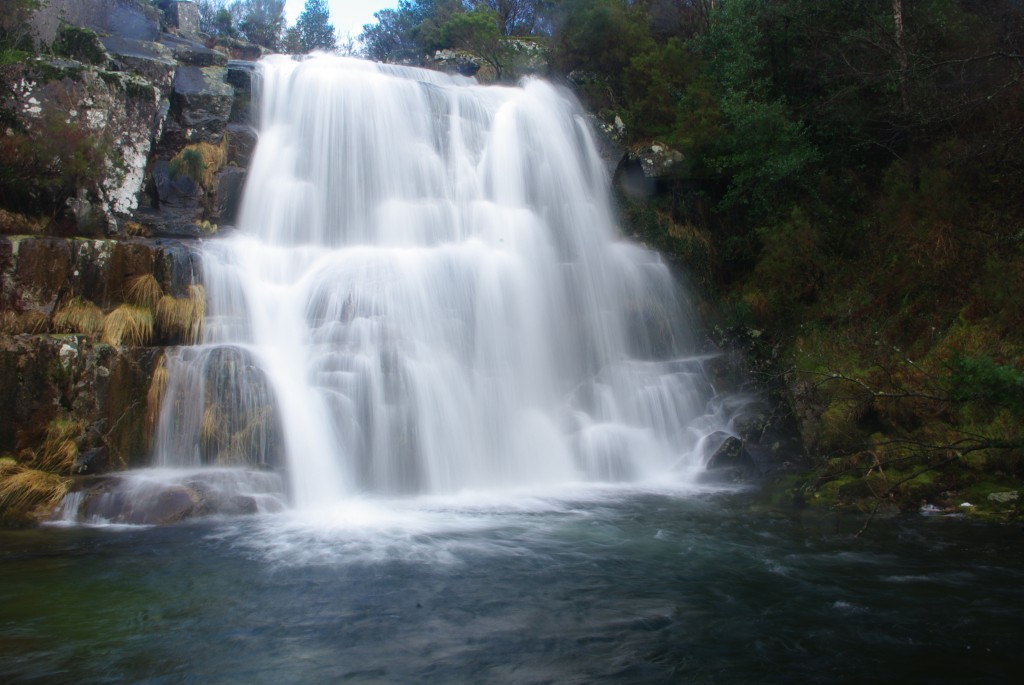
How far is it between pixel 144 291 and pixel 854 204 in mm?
13768

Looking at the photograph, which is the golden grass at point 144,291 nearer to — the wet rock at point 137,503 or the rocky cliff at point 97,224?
the rocky cliff at point 97,224

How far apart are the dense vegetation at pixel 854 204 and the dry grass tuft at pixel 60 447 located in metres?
10.1

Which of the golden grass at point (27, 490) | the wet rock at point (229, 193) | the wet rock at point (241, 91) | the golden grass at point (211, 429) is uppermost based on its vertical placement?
the wet rock at point (241, 91)

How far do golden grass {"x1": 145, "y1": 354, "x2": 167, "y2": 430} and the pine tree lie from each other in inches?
1391

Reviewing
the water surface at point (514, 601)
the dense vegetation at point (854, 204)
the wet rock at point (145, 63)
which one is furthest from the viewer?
the wet rock at point (145, 63)

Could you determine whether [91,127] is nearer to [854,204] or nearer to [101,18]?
[101,18]

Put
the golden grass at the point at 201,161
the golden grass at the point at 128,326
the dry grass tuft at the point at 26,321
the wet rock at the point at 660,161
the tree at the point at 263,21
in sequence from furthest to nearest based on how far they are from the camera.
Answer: the tree at the point at 263,21 < the wet rock at the point at 660,161 < the golden grass at the point at 201,161 < the golden grass at the point at 128,326 < the dry grass tuft at the point at 26,321

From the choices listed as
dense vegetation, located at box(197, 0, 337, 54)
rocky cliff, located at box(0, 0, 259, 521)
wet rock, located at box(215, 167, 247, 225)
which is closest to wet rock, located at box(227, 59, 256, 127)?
rocky cliff, located at box(0, 0, 259, 521)

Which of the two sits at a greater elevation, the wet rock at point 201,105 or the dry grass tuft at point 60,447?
the wet rock at point 201,105

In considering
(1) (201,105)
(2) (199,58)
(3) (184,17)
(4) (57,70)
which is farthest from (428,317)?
(3) (184,17)

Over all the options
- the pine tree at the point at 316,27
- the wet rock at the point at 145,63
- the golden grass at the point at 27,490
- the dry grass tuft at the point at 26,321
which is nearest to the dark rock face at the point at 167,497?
the golden grass at the point at 27,490

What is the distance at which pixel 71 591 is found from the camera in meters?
7.30

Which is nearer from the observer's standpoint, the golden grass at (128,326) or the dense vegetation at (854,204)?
the dense vegetation at (854,204)

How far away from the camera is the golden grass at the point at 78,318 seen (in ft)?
38.7
